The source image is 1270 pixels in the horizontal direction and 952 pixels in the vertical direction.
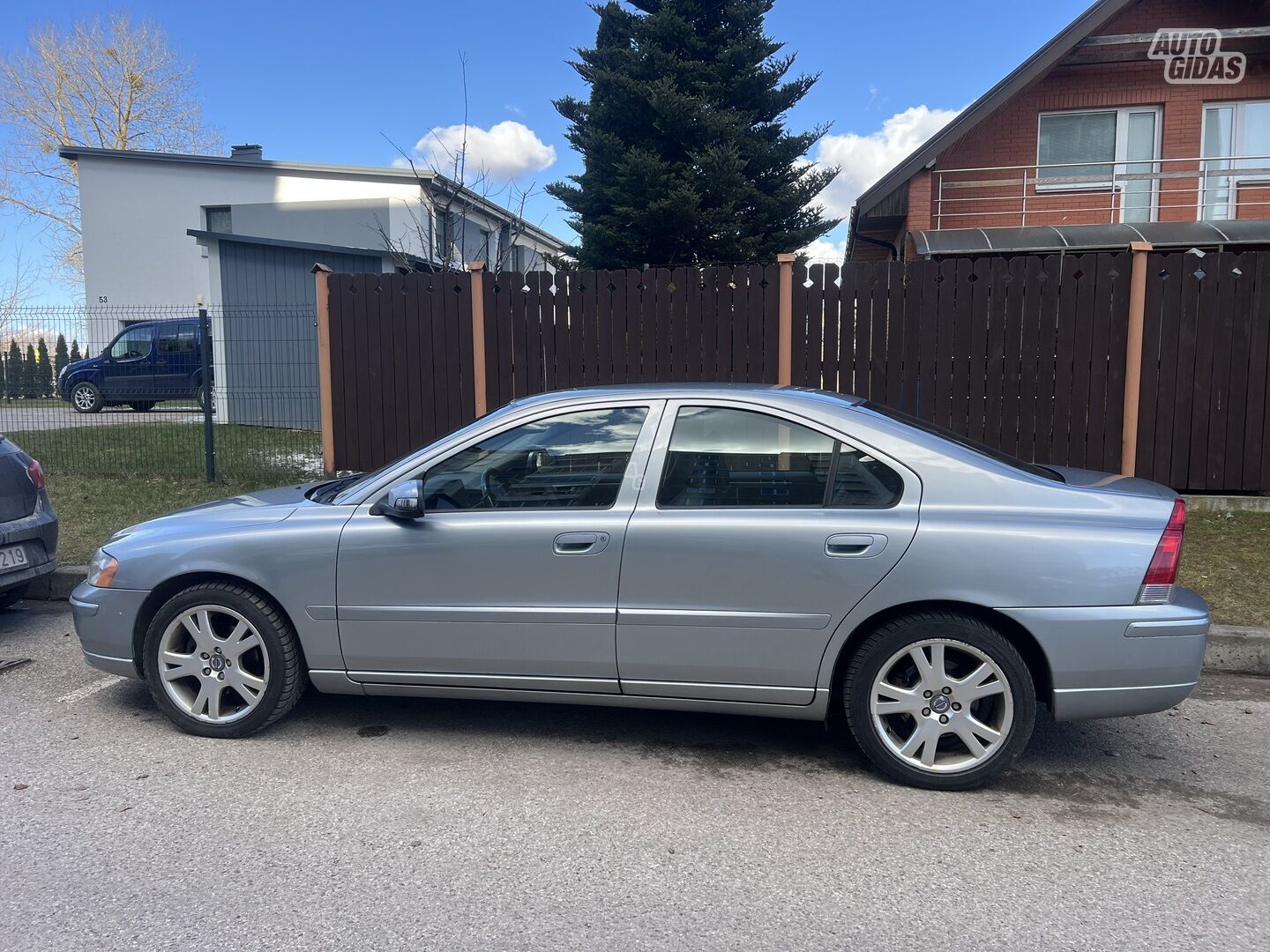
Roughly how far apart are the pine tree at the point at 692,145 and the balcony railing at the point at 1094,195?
372 cm

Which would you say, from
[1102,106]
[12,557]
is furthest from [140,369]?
[1102,106]

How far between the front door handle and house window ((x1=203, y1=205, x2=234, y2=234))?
2394 centimetres

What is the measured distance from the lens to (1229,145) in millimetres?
14672

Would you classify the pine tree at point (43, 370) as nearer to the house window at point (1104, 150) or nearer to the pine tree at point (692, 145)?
the pine tree at point (692, 145)

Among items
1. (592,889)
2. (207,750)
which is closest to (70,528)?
(207,750)

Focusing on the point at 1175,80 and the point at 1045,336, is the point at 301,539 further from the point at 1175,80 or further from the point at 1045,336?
the point at 1175,80

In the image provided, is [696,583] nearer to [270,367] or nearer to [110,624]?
[110,624]

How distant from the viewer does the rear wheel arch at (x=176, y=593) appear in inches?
155

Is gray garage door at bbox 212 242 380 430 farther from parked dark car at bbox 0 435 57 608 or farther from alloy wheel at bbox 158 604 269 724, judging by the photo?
alloy wheel at bbox 158 604 269 724

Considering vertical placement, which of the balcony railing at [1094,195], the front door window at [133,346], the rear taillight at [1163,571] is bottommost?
the rear taillight at [1163,571]

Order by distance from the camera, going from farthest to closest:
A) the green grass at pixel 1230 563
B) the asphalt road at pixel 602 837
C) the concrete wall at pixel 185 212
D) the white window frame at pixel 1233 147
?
the concrete wall at pixel 185 212 → the white window frame at pixel 1233 147 → the green grass at pixel 1230 563 → the asphalt road at pixel 602 837

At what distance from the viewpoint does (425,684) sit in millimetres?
3871

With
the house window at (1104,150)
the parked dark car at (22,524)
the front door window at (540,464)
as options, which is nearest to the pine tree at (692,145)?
the house window at (1104,150)

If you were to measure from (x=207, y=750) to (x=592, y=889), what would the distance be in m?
2.04
